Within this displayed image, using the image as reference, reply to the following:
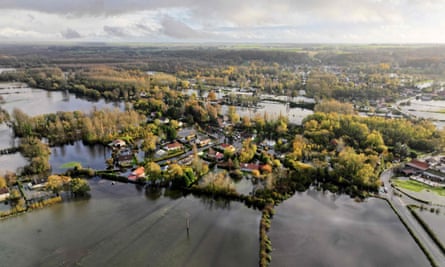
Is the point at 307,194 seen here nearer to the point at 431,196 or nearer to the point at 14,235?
the point at 431,196

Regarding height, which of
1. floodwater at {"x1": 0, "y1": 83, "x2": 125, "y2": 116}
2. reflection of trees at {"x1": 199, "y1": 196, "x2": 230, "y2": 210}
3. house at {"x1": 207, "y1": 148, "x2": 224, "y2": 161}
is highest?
floodwater at {"x1": 0, "y1": 83, "x2": 125, "y2": 116}

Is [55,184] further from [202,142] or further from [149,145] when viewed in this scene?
[202,142]

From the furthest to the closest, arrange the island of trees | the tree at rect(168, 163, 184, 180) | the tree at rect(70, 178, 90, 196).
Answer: the tree at rect(168, 163, 184, 180) → the island of trees → the tree at rect(70, 178, 90, 196)

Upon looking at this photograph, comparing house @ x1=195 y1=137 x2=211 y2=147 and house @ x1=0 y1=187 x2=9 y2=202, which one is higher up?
house @ x1=195 y1=137 x2=211 y2=147

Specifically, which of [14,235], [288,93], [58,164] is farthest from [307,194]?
[288,93]

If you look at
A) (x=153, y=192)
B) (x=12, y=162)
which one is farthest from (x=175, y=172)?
(x=12, y=162)

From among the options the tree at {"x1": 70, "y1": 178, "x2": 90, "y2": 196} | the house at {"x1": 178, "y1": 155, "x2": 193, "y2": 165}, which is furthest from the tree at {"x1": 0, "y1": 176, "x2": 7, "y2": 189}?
the house at {"x1": 178, "y1": 155, "x2": 193, "y2": 165}

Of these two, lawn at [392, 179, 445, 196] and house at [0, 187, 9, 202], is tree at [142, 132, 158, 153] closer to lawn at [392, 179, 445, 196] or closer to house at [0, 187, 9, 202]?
house at [0, 187, 9, 202]

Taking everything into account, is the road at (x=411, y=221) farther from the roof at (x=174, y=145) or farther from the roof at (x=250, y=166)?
the roof at (x=174, y=145)
